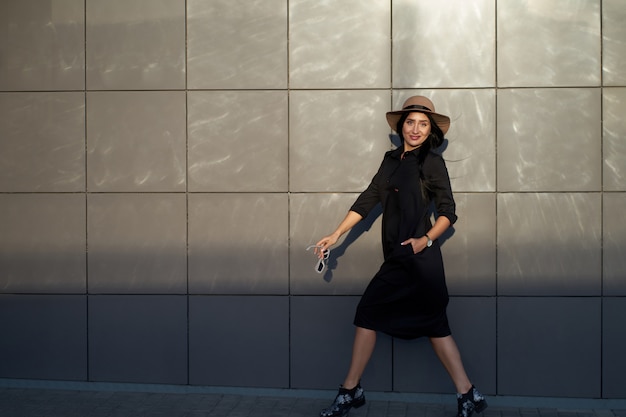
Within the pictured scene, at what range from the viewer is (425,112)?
17.8 ft

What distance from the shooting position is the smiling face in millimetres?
5473

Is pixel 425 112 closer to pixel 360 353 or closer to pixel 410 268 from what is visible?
pixel 410 268

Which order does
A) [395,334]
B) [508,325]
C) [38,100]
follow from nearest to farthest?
[395,334] → [508,325] → [38,100]

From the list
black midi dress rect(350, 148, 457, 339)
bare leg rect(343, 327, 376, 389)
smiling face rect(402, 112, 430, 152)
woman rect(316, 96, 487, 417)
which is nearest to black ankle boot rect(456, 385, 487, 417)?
woman rect(316, 96, 487, 417)

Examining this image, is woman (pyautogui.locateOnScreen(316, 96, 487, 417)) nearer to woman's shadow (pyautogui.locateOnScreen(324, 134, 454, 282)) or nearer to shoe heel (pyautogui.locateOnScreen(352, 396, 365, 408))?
shoe heel (pyautogui.locateOnScreen(352, 396, 365, 408))

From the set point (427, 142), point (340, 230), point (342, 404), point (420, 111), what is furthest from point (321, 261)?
point (420, 111)

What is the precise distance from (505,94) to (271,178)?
1744 millimetres

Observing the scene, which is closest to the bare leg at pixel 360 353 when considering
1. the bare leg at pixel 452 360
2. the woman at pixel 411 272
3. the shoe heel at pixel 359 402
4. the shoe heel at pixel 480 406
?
the woman at pixel 411 272

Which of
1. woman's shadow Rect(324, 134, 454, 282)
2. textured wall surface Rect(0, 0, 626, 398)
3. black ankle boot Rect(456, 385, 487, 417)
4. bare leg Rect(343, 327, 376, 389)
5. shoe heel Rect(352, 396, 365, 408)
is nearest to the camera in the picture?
black ankle boot Rect(456, 385, 487, 417)

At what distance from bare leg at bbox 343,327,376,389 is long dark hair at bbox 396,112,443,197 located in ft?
3.23

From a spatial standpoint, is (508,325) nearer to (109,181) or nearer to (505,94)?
(505,94)

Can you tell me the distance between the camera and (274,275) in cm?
604

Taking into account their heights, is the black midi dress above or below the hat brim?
below

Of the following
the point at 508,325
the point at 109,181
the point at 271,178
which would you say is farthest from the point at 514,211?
the point at 109,181
